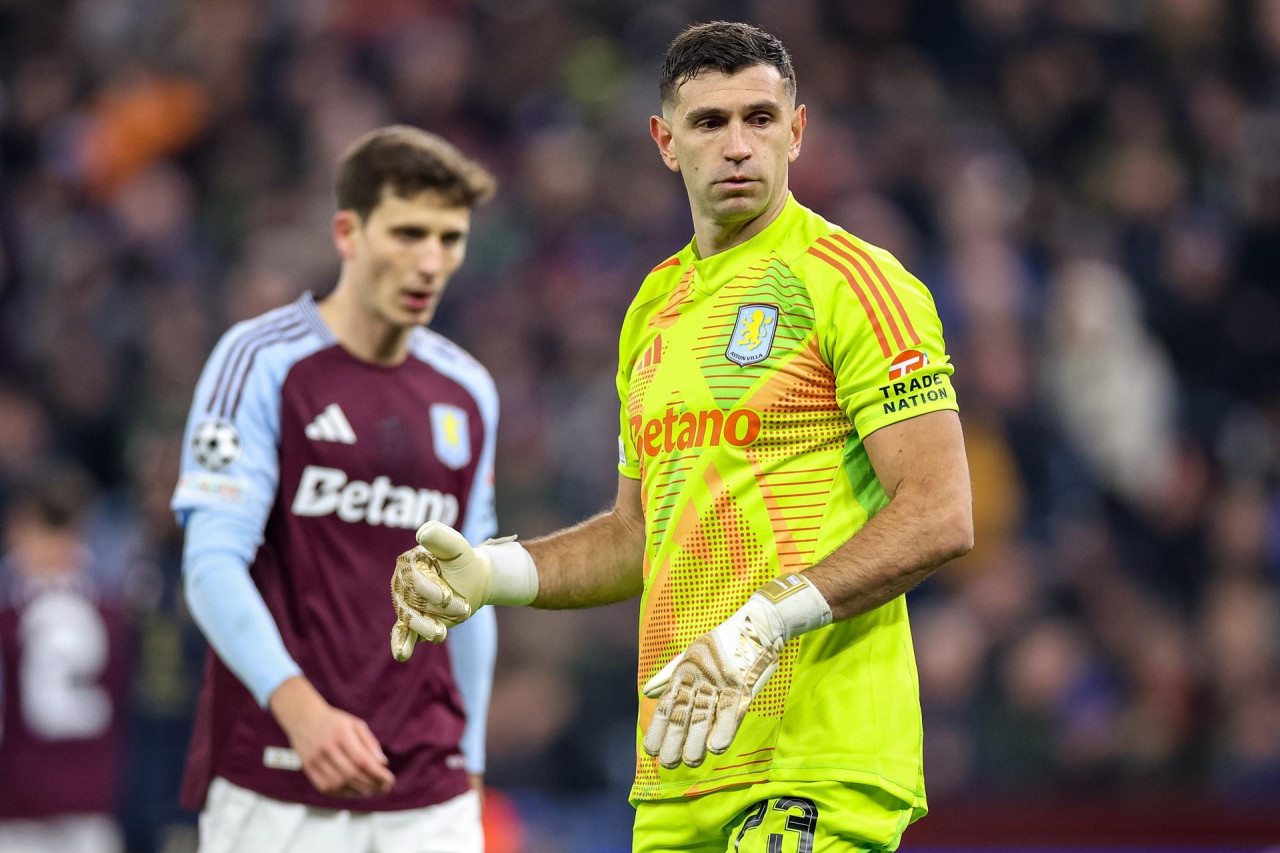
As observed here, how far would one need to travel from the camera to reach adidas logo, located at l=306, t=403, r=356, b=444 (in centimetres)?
551

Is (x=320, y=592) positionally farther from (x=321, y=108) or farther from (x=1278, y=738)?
(x=321, y=108)

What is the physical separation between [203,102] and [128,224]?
136 centimetres

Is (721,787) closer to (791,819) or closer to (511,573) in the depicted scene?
(791,819)

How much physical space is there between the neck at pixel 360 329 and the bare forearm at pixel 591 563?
141cm

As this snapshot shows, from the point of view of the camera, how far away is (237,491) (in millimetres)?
5320

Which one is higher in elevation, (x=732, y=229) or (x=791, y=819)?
(x=732, y=229)

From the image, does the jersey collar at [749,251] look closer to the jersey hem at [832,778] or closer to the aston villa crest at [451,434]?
the jersey hem at [832,778]

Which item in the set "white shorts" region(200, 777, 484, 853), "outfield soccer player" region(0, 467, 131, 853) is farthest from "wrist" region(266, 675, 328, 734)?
"outfield soccer player" region(0, 467, 131, 853)

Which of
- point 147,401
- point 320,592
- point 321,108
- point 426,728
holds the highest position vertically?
point 321,108

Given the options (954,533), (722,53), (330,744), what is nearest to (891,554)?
(954,533)

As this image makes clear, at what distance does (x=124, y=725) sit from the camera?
8.98 m

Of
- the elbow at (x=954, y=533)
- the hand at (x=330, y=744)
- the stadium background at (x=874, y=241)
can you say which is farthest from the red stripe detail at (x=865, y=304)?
the stadium background at (x=874, y=241)

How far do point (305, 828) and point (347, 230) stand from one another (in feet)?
6.43

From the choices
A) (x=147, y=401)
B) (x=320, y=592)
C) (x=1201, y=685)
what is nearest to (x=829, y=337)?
(x=320, y=592)
